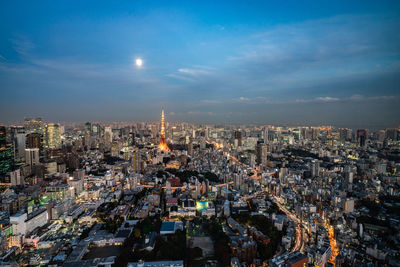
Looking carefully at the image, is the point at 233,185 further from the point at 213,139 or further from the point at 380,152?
the point at 213,139

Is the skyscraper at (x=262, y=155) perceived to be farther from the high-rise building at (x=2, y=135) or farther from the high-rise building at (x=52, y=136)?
the high-rise building at (x=52, y=136)

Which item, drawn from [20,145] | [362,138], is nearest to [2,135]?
[20,145]

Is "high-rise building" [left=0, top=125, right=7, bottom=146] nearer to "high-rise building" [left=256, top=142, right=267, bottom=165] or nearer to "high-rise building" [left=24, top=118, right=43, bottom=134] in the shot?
"high-rise building" [left=24, top=118, right=43, bottom=134]

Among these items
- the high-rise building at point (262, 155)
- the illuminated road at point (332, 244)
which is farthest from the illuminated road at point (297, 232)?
the high-rise building at point (262, 155)

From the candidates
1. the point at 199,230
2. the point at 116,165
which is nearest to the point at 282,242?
the point at 199,230

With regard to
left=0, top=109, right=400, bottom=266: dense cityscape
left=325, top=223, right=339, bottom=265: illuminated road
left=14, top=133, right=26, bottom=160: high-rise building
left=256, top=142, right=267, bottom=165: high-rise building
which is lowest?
left=325, top=223, right=339, bottom=265: illuminated road

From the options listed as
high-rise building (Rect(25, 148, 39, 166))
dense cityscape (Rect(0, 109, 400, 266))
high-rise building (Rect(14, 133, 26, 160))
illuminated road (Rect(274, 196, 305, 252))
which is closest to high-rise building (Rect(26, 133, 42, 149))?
dense cityscape (Rect(0, 109, 400, 266))
